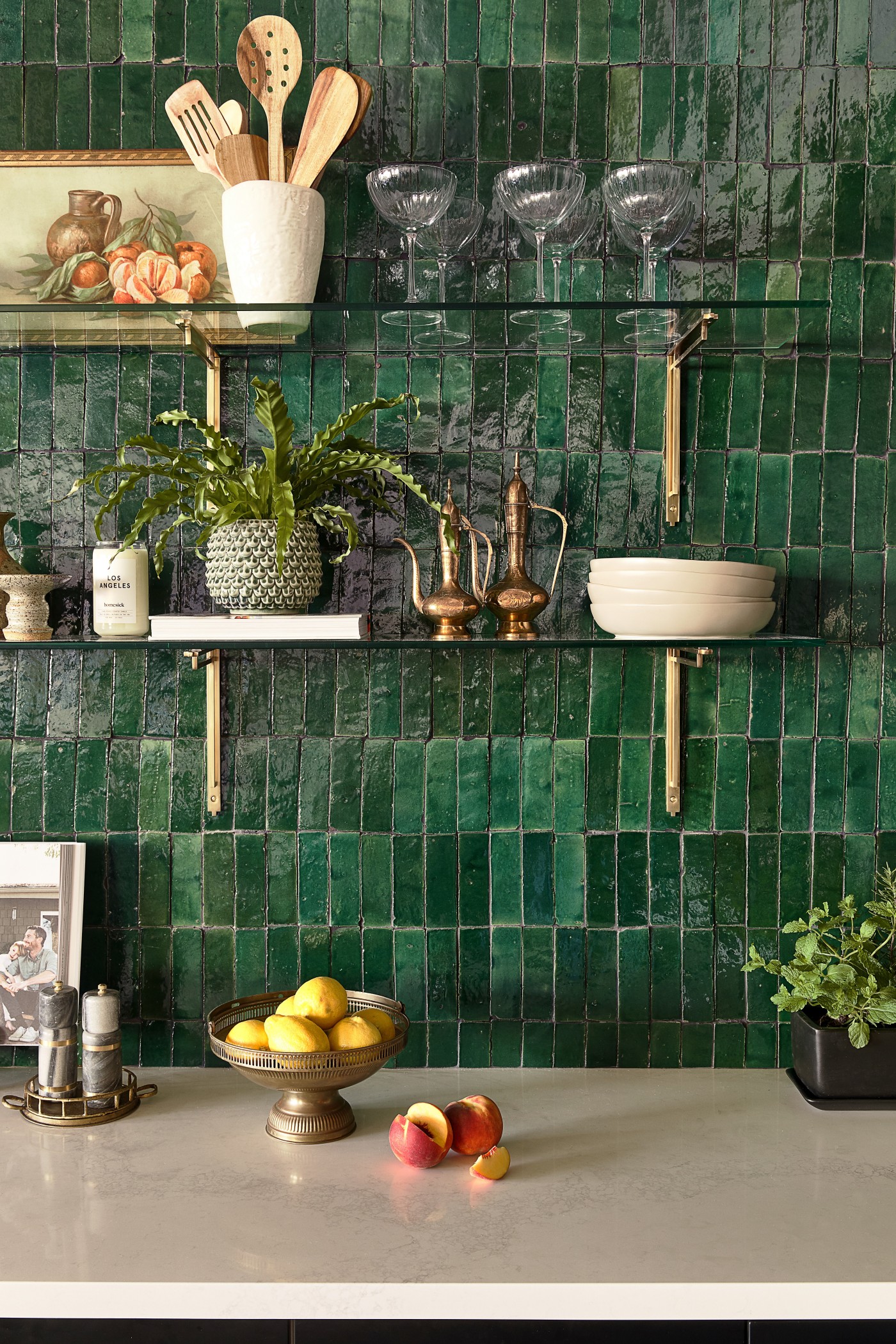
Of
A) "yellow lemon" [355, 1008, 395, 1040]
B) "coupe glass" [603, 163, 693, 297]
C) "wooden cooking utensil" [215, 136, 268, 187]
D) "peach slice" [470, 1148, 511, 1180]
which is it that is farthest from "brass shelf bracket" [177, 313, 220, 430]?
"peach slice" [470, 1148, 511, 1180]

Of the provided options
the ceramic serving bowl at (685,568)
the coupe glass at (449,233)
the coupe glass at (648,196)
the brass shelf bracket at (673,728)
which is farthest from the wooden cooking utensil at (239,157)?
the brass shelf bracket at (673,728)

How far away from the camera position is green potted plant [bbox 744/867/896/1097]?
1627mm

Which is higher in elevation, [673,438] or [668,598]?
[673,438]

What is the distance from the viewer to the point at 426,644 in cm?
155

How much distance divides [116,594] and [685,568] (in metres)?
0.88

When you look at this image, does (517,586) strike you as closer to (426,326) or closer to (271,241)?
(426,326)

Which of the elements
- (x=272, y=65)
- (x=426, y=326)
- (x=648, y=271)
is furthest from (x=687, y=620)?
(x=272, y=65)

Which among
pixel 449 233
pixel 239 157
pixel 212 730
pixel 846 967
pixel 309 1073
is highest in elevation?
pixel 239 157

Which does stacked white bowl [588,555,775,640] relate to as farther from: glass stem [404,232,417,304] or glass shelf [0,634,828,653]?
glass stem [404,232,417,304]

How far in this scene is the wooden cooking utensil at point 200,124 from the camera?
1.66 metres

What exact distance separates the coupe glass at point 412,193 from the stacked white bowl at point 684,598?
0.55 metres

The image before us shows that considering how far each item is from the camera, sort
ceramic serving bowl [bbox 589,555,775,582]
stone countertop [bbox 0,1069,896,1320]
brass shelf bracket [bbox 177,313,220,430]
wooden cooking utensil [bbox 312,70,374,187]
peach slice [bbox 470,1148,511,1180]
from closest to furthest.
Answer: stone countertop [bbox 0,1069,896,1320], peach slice [bbox 470,1148,511,1180], ceramic serving bowl [bbox 589,555,775,582], wooden cooking utensil [bbox 312,70,374,187], brass shelf bracket [bbox 177,313,220,430]

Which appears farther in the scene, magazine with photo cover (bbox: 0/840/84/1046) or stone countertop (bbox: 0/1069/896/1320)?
magazine with photo cover (bbox: 0/840/84/1046)

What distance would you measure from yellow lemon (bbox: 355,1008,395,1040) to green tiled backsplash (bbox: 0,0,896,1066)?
20 centimetres
